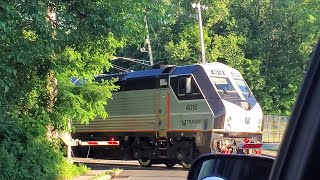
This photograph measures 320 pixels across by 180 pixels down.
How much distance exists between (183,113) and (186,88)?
92 centimetres

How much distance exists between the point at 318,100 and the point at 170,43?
37.6m

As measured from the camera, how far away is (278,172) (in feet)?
3.23

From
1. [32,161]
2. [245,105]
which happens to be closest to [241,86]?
[245,105]

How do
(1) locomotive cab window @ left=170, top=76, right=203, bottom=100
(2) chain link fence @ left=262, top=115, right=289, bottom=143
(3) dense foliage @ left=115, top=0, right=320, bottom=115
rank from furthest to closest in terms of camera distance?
(3) dense foliage @ left=115, top=0, right=320, bottom=115, (2) chain link fence @ left=262, top=115, right=289, bottom=143, (1) locomotive cab window @ left=170, top=76, right=203, bottom=100

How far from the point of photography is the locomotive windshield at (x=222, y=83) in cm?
1883

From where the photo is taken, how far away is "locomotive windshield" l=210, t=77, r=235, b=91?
18828mm

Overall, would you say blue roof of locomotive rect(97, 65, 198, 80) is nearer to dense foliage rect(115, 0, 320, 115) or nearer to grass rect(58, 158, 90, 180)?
grass rect(58, 158, 90, 180)

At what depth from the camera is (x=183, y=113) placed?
18984 mm

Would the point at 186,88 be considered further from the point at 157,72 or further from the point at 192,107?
the point at 157,72

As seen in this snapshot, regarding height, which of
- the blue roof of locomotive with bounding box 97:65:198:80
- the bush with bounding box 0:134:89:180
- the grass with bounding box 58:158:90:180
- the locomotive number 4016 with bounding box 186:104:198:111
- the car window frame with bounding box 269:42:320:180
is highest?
the blue roof of locomotive with bounding box 97:65:198:80

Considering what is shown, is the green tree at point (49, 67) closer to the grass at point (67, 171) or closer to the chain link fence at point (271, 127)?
the grass at point (67, 171)

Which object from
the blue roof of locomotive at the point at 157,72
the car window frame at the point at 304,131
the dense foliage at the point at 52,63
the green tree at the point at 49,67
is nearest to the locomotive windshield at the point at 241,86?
the blue roof of locomotive at the point at 157,72

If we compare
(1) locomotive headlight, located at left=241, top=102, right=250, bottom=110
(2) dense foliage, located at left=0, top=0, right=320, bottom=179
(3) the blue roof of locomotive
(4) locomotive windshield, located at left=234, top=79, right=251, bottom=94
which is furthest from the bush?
(4) locomotive windshield, located at left=234, top=79, right=251, bottom=94

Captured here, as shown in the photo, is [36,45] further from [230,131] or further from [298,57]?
[298,57]
